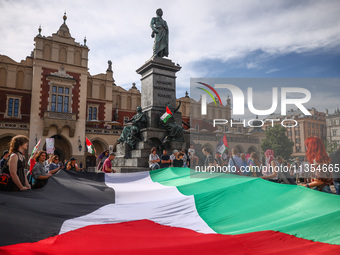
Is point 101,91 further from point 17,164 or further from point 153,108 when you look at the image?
point 17,164

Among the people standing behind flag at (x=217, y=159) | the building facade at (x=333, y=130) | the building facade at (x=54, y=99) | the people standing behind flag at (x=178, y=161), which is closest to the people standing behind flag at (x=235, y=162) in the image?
the people standing behind flag at (x=217, y=159)

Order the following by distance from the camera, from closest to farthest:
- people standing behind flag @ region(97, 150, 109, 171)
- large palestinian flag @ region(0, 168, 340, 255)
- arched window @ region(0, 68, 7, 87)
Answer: large palestinian flag @ region(0, 168, 340, 255) < people standing behind flag @ region(97, 150, 109, 171) < arched window @ region(0, 68, 7, 87)

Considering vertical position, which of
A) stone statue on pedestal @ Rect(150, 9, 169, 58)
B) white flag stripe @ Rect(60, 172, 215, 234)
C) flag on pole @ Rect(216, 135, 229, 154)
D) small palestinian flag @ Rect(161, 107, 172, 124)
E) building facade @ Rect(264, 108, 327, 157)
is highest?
stone statue on pedestal @ Rect(150, 9, 169, 58)

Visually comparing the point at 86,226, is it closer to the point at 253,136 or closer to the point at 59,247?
the point at 59,247

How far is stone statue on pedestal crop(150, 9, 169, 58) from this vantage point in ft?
42.6

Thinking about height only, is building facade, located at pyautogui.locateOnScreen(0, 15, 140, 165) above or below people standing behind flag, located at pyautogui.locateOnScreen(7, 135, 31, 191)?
above

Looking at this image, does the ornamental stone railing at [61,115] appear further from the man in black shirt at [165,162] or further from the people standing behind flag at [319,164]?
the people standing behind flag at [319,164]

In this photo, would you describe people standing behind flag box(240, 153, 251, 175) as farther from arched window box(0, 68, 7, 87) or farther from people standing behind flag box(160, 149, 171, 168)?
arched window box(0, 68, 7, 87)

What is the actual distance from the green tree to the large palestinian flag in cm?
110

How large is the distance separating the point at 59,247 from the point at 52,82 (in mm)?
31395

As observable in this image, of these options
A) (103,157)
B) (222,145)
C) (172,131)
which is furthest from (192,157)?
(222,145)

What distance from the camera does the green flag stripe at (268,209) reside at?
2.87 meters

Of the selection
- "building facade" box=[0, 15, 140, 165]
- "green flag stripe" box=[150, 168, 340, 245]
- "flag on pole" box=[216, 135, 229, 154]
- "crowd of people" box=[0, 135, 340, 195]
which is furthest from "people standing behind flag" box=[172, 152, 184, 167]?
"building facade" box=[0, 15, 140, 165]

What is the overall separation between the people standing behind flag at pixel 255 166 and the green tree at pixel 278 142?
321 mm
